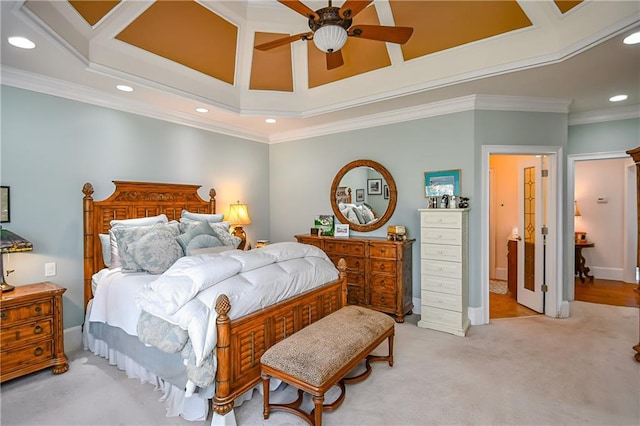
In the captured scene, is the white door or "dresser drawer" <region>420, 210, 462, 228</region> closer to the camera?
"dresser drawer" <region>420, 210, 462, 228</region>

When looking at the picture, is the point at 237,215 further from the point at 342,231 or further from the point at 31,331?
the point at 31,331

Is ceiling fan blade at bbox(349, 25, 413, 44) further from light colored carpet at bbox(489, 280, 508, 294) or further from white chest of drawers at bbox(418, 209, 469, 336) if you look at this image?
light colored carpet at bbox(489, 280, 508, 294)

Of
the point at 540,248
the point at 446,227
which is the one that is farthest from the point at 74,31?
the point at 540,248

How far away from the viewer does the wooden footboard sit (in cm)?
197

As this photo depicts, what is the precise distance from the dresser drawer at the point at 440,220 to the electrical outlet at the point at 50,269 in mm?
3991

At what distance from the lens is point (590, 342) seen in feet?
10.9

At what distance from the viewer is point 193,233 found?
3.41 metres

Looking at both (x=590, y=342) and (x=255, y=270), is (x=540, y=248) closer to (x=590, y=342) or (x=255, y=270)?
(x=590, y=342)

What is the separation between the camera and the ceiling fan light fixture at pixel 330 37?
2.22 meters

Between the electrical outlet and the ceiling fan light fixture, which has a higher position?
the ceiling fan light fixture

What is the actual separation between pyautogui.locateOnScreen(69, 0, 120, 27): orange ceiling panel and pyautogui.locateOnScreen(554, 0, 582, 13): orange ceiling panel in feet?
12.6

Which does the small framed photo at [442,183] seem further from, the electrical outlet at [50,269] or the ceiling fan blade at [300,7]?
the electrical outlet at [50,269]

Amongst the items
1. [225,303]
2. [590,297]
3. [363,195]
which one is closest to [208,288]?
[225,303]

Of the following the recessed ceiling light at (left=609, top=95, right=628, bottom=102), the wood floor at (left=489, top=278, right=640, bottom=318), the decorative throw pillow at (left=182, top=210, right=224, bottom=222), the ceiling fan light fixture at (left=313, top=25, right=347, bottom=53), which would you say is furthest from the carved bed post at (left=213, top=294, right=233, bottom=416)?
the recessed ceiling light at (left=609, top=95, right=628, bottom=102)
